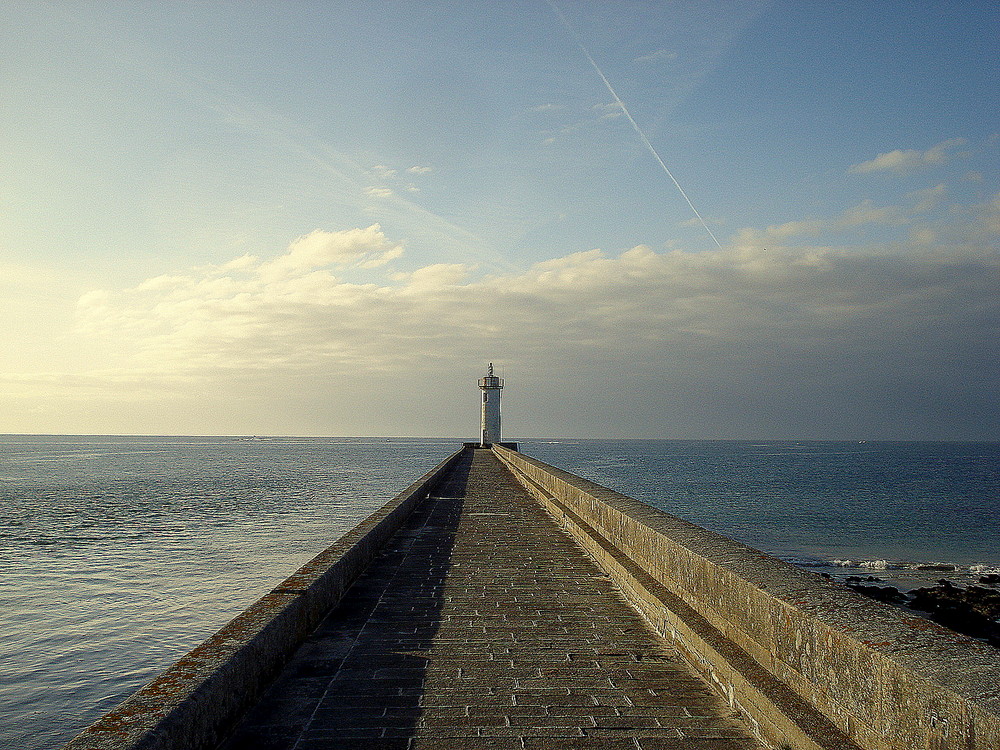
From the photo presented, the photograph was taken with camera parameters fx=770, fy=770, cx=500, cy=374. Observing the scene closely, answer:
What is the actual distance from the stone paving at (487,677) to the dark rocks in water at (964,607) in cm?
939

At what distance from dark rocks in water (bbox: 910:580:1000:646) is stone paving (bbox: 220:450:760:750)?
9.39 meters

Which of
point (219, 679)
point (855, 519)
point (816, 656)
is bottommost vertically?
point (855, 519)

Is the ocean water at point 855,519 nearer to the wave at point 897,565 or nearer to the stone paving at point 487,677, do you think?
the wave at point 897,565

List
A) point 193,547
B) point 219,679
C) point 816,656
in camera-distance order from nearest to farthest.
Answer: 1. point 816,656
2. point 219,679
3. point 193,547

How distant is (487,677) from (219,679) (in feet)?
5.17

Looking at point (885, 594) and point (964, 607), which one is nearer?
point (964, 607)

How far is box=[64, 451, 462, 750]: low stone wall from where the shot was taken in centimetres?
285

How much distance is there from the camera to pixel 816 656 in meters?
3.22

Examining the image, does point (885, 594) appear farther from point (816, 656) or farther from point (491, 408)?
point (491, 408)

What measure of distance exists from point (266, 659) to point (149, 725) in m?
1.38

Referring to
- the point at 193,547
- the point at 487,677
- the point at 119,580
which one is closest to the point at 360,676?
the point at 487,677

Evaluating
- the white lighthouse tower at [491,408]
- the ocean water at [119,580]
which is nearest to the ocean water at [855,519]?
the white lighthouse tower at [491,408]

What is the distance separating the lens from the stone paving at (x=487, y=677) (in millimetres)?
3555

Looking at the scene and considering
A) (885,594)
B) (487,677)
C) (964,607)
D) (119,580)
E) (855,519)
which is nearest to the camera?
(487,677)
